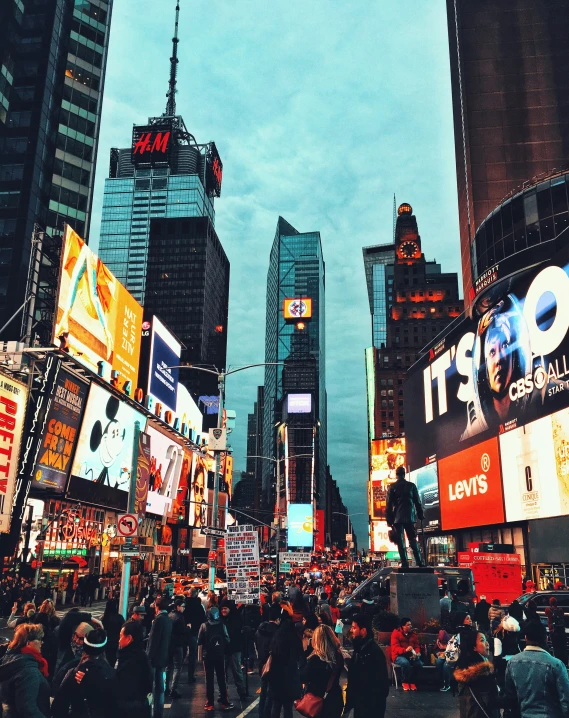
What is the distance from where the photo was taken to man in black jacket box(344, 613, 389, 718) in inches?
267

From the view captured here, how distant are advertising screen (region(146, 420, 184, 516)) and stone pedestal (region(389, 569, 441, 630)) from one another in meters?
48.1

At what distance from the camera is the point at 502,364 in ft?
160

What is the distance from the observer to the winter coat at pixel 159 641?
10.9 meters

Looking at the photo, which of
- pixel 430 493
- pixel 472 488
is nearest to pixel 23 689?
pixel 472 488

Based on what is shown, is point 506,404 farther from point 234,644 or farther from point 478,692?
point 478,692

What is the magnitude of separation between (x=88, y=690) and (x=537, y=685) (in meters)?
4.40

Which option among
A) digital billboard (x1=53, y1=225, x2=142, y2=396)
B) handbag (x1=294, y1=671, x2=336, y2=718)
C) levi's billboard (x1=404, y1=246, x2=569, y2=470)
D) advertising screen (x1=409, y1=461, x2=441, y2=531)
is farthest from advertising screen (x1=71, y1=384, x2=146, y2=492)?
handbag (x1=294, y1=671, x2=336, y2=718)

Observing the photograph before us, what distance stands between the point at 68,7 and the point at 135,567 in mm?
80076

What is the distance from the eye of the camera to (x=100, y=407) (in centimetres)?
4847

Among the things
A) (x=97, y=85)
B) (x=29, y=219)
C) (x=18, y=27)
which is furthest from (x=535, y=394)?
(x=18, y=27)

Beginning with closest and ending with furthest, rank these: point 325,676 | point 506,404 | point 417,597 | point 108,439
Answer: point 325,676 < point 417,597 < point 506,404 < point 108,439

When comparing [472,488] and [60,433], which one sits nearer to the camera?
[60,433]

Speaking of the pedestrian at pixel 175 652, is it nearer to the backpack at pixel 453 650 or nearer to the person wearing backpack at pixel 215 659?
the person wearing backpack at pixel 215 659

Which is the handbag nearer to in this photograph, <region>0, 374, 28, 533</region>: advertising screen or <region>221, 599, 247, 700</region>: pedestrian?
<region>221, 599, 247, 700</region>: pedestrian
